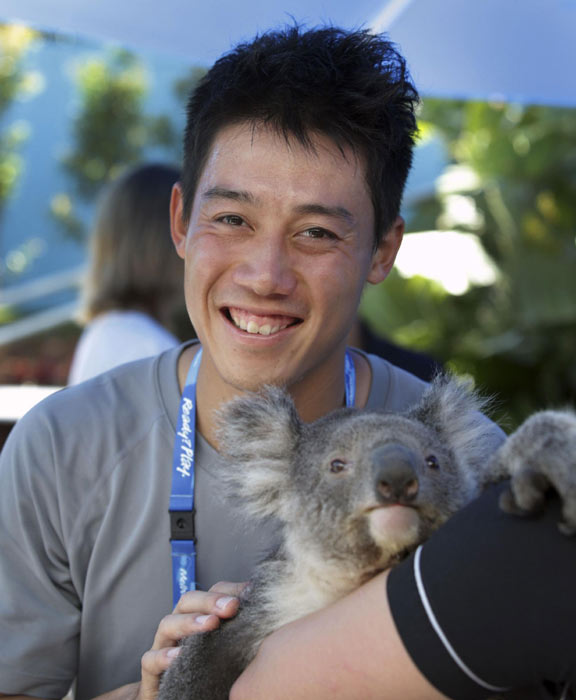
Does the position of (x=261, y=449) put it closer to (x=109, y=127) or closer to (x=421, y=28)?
(x=421, y=28)

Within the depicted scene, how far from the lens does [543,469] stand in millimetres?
1240

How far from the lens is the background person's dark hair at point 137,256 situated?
410cm

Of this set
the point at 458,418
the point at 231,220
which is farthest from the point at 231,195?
the point at 458,418

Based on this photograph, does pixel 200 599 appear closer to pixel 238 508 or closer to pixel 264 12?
pixel 238 508

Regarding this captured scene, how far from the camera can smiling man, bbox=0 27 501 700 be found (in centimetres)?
202

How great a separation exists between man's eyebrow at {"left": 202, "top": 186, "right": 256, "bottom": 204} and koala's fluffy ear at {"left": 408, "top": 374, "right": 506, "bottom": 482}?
630mm

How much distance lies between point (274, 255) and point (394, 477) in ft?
2.44

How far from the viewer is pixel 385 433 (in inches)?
62.6

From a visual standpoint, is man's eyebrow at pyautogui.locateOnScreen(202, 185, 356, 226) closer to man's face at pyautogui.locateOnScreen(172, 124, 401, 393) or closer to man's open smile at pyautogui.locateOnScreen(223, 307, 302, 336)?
man's face at pyautogui.locateOnScreen(172, 124, 401, 393)

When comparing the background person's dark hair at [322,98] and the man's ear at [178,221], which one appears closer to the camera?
the background person's dark hair at [322,98]

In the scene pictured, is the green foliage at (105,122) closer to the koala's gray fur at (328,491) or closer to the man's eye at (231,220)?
the man's eye at (231,220)

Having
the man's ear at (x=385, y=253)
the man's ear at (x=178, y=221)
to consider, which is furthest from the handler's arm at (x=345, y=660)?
the man's ear at (x=178, y=221)

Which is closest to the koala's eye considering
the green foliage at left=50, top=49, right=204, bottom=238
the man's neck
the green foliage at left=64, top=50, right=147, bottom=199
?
the man's neck

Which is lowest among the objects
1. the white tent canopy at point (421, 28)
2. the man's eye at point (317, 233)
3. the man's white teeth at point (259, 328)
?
the man's white teeth at point (259, 328)
